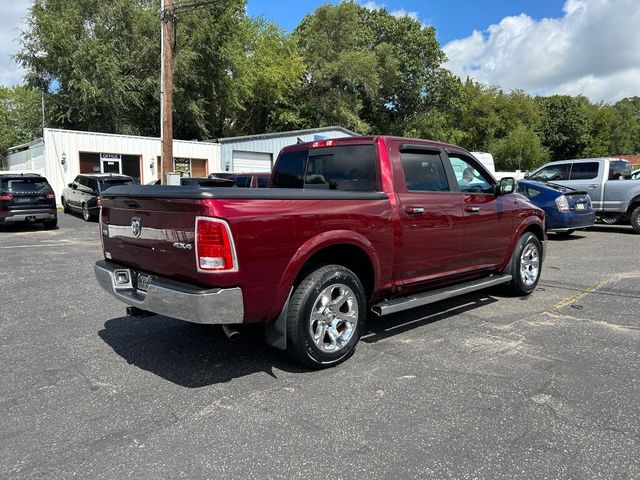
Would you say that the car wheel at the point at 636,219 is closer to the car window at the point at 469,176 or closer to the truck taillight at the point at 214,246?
the car window at the point at 469,176

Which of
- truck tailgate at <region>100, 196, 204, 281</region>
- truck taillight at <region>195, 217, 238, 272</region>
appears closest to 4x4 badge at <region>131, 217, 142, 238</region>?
truck tailgate at <region>100, 196, 204, 281</region>

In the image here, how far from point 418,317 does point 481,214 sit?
1359 mm

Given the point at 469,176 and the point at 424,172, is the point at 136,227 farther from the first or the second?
the point at 469,176

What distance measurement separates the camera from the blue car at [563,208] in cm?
1162

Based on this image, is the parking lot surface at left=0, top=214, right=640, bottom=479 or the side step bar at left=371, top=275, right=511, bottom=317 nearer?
the parking lot surface at left=0, top=214, right=640, bottom=479

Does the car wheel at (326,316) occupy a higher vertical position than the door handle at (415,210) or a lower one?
lower

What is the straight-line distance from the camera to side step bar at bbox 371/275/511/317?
4.47m

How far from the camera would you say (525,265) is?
21.4ft

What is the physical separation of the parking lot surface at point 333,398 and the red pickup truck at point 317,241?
45 centimetres

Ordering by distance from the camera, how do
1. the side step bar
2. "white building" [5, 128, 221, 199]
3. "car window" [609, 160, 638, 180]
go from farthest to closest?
"white building" [5, 128, 221, 199], "car window" [609, 160, 638, 180], the side step bar

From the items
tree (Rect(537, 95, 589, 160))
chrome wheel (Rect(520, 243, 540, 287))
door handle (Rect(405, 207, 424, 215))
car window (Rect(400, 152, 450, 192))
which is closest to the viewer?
door handle (Rect(405, 207, 424, 215))

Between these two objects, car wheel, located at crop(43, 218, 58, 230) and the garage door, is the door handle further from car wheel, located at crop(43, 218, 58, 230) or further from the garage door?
the garage door

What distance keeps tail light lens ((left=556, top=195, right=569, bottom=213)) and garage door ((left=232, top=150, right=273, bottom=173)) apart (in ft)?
59.9

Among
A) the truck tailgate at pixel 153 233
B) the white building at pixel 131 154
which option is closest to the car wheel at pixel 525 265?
the truck tailgate at pixel 153 233
